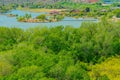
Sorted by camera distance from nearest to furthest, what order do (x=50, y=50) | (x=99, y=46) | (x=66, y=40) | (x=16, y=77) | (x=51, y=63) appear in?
1. (x=16, y=77)
2. (x=51, y=63)
3. (x=50, y=50)
4. (x=99, y=46)
5. (x=66, y=40)

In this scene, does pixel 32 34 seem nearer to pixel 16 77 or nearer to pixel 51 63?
pixel 51 63

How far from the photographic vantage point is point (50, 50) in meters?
20.1

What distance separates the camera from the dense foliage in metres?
14.1

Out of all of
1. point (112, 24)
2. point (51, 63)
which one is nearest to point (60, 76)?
point (51, 63)

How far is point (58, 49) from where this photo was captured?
2127 cm

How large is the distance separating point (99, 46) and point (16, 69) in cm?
820

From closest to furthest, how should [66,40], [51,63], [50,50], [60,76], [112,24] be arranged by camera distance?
1. [60,76]
2. [51,63]
3. [50,50]
4. [66,40]
5. [112,24]

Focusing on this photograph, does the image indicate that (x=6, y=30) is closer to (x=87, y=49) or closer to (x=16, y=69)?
(x=87, y=49)

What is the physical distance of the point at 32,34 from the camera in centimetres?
2356

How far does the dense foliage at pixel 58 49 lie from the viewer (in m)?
14.1

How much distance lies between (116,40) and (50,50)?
497cm

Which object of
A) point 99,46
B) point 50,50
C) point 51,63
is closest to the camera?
point 51,63

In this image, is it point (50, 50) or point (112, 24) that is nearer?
point (50, 50)

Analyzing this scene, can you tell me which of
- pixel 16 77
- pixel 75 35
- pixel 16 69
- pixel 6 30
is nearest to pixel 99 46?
pixel 75 35
